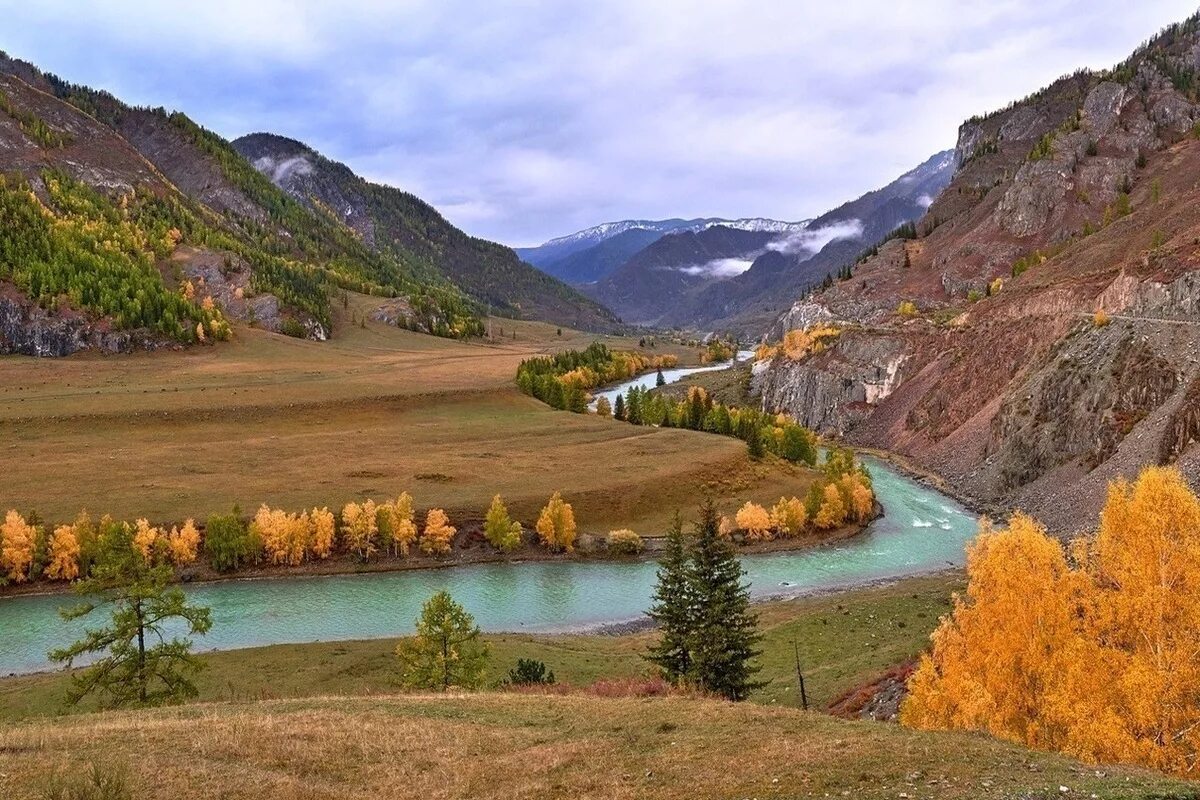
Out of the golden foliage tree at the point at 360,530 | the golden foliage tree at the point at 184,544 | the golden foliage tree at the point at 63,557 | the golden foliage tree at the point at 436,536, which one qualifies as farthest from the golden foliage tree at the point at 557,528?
the golden foliage tree at the point at 63,557

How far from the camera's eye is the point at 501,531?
90.6m

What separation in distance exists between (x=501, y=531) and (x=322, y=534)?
19994 millimetres

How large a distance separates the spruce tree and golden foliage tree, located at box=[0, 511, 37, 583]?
7245 cm

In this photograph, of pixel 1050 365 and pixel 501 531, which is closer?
pixel 501 531

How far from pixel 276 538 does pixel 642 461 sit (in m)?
53.3

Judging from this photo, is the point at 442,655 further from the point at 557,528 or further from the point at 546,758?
the point at 557,528

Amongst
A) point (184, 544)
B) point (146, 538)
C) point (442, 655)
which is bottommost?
point (442, 655)

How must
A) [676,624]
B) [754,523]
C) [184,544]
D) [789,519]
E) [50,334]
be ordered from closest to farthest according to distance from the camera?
[676,624] < [184,544] < [754,523] < [789,519] < [50,334]

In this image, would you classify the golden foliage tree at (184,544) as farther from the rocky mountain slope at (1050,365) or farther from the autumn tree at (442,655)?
the rocky mountain slope at (1050,365)

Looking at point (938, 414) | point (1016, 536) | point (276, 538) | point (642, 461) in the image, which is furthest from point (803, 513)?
point (1016, 536)

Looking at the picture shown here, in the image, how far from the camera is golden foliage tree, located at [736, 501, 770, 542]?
9475 centimetres

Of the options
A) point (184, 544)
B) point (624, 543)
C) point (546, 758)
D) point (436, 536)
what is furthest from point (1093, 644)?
point (184, 544)

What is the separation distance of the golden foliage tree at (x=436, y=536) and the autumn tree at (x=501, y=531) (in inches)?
175

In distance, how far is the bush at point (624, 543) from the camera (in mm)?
91750
